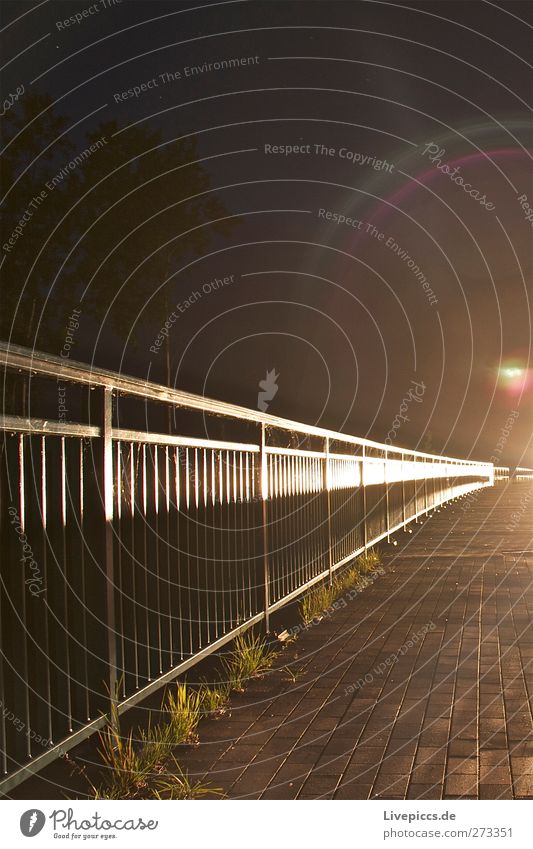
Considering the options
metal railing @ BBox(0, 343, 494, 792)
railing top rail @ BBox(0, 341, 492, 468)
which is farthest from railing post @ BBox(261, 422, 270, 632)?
railing top rail @ BBox(0, 341, 492, 468)

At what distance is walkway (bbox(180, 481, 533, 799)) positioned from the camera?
4008mm

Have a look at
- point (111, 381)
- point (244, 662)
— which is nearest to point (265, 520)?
point (244, 662)

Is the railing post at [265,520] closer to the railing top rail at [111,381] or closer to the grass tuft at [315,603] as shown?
the railing top rail at [111,381]

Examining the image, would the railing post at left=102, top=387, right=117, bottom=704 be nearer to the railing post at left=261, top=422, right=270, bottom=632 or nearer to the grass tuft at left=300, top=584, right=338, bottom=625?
the railing post at left=261, top=422, right=270, bottom=632

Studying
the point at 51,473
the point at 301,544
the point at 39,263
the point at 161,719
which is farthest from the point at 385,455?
the point at 39,263

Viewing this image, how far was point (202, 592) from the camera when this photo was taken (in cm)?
588

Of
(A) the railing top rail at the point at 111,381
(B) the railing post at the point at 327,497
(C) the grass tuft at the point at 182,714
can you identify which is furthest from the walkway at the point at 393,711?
(A) the railing top rail at the point at 111,381

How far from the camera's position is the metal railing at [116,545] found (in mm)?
3633

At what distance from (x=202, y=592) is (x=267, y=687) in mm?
711

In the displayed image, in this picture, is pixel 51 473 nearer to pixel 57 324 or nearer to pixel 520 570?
pixel 520 570

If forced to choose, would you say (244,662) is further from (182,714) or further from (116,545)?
(116,545)
